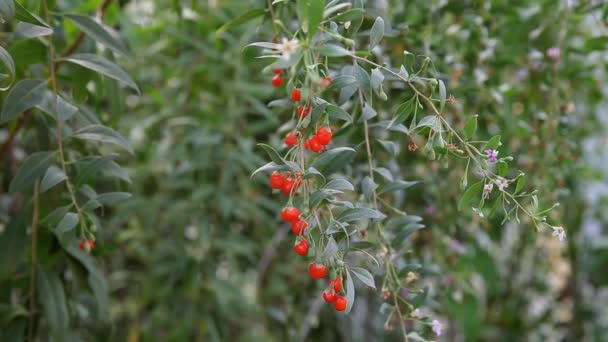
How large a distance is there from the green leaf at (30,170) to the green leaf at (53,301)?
0.18 metres

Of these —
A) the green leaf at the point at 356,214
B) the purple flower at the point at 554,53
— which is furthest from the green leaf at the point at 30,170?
the purple flower at the point at 554,53

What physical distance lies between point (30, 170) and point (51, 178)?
0.22 ft

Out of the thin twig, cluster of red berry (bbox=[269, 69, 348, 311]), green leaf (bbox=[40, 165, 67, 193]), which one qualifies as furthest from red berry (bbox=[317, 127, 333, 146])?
the thin twig

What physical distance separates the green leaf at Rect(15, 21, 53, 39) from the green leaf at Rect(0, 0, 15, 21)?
38 mm

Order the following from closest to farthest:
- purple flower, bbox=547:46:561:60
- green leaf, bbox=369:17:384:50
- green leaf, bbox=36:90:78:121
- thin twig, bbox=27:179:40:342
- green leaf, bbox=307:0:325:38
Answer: green leaf, bbox=307:0:325:38, green leaf, bbox=369:17:384:50, green leaf, bbox=36:90:78:121, thin twig, bbox=27:179:40:342, purple flower, bbox=547:46:561:60

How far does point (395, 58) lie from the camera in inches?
Answer: 39.8

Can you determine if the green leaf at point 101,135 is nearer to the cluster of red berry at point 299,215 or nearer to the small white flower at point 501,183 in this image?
the cluster of red berry at point 299,215

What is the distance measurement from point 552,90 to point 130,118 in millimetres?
956

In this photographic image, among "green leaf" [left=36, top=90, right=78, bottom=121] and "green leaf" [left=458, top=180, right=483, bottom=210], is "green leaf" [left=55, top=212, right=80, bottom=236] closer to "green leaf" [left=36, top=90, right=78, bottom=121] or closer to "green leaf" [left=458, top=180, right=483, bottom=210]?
"green leaf" [left=36, top=90, right=78, bottom=121]

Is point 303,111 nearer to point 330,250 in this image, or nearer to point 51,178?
point 330,250

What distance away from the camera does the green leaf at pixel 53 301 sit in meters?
0.88

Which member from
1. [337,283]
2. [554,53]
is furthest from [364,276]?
[554,53]

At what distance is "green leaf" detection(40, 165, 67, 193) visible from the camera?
28.2 inches

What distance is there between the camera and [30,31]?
2.38ft
